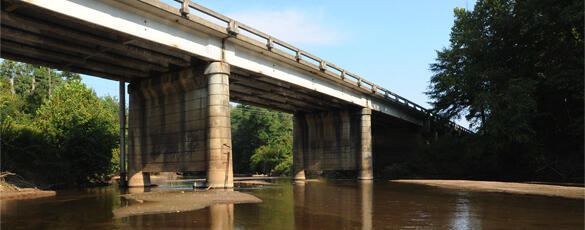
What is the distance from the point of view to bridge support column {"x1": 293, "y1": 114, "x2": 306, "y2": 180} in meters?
45.8

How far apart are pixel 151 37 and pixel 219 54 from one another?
4586mm

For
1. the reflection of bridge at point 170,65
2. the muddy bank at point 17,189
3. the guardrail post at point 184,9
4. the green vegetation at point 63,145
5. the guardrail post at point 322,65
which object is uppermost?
the guardrail post at point 184,9

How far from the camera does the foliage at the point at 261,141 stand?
73875 millimetres

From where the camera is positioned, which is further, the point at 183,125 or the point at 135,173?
the point at 135,173

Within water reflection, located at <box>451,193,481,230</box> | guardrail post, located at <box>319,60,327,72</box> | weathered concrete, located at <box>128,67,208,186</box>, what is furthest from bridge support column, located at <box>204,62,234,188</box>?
water reflection, located at <box>451,193,481,230</box>

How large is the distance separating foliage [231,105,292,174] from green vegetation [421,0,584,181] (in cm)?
3803

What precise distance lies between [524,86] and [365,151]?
16.5 meters

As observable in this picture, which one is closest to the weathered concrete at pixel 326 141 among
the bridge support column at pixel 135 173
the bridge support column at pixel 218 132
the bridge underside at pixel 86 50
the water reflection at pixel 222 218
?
the bridge underside at pixel 86 50

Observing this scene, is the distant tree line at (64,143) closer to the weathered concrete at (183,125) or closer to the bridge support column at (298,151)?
the weathered concrete at (183,125)

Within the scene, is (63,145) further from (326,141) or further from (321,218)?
(321,218)

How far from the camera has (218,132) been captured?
2309 cm

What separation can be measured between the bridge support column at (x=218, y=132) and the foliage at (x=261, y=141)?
48.2 metres

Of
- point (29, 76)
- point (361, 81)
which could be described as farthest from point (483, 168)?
point (29, 76)

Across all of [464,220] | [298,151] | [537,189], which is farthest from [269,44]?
[298,151]
